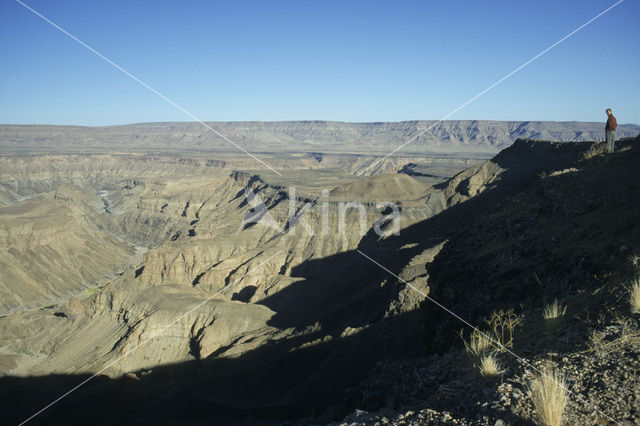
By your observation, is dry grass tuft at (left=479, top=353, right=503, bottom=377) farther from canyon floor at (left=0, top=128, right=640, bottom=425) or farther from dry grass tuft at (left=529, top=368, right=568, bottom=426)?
dry grass tuft at (left=529, top=368, right=568, bottom=426)

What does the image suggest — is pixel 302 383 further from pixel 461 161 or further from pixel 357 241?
pixel 461 161

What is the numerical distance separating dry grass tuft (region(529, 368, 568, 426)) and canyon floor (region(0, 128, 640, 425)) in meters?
0.25

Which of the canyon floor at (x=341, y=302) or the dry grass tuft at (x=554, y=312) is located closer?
the canyon floor at (x=341, y=302)

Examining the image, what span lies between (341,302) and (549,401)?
35.1m

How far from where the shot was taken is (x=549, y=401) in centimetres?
556

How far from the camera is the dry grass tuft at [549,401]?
5459 mm

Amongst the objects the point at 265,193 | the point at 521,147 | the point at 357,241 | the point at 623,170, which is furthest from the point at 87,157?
the point at 623,170

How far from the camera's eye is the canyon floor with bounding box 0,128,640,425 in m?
7.72

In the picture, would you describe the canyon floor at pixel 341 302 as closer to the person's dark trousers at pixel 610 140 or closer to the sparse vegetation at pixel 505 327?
the sparse vegetation at pixel 505 327

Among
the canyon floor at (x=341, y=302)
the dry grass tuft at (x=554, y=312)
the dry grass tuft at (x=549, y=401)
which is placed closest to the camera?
the dry grass tuft at (x=549, y=401)

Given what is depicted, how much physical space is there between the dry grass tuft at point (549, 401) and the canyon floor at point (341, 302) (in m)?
0.25

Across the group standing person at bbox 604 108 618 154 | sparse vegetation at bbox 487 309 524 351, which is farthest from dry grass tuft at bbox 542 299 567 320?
standing person at bbox 604 108 618 154

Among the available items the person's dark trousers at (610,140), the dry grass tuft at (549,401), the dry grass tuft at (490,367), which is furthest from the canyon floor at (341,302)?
the person's dark trousers at (610,140)

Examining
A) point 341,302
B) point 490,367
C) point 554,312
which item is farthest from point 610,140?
point 341,302
